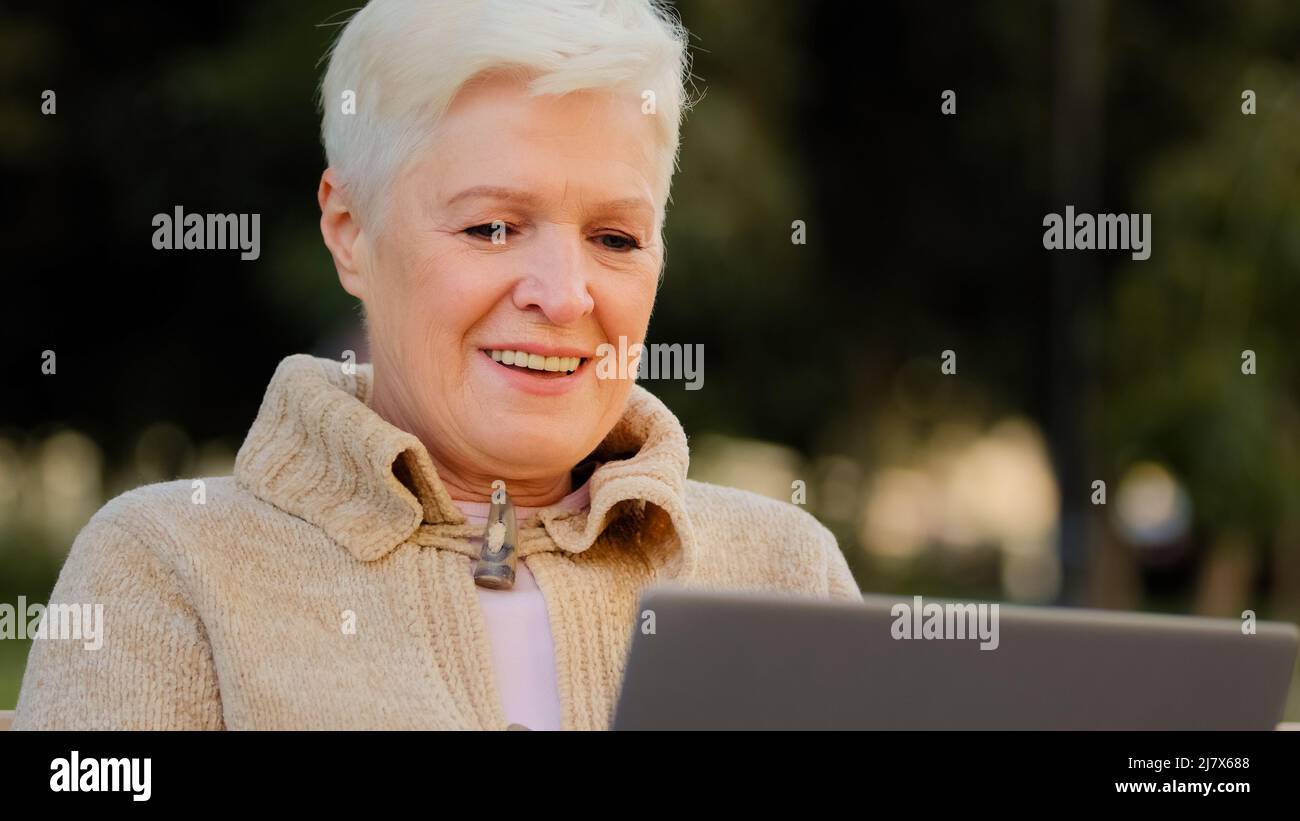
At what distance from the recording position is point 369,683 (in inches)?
87.0

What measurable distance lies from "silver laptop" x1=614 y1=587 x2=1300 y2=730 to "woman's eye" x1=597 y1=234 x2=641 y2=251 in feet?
2.79

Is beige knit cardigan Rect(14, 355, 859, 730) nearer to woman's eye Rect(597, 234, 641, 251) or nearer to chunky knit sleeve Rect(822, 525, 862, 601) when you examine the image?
chunky knit sleeve Rect(822, 525, 862, 601)

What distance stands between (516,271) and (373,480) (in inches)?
13.2

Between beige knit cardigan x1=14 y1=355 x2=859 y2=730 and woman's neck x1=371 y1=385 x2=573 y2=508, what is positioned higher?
woman's neck x1=371 y1=385 x2=573 y2=508

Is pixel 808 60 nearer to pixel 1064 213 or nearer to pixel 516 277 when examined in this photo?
pixel 1064 213

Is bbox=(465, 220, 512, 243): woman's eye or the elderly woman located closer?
the elderly woman

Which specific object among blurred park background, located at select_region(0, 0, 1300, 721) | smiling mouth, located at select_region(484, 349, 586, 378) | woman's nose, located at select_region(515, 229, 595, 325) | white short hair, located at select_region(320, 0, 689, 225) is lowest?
smiling mouth, located at select_region(484, 349, 586, 378)

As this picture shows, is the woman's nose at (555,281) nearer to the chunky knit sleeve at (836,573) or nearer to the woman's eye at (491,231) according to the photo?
the woman's eye at (491,231)

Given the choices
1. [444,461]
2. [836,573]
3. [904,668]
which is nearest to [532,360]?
[444,461]

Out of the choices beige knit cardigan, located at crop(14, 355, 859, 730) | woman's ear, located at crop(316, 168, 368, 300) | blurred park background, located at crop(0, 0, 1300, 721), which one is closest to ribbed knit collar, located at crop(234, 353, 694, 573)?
beige knit cardigan, located at crop(14, 355, 859, 730)

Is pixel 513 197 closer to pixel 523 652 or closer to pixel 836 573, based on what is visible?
pixel 523 652

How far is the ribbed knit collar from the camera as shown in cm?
236
